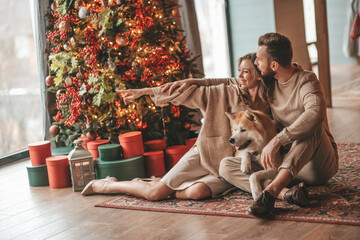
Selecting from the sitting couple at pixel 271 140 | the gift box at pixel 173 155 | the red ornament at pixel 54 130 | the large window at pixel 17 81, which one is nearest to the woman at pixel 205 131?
the sitting couple at pixel 271 140

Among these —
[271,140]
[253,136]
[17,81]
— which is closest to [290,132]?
[271,140]

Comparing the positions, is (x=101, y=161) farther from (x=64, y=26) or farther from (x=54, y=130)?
(x=64, y=26)

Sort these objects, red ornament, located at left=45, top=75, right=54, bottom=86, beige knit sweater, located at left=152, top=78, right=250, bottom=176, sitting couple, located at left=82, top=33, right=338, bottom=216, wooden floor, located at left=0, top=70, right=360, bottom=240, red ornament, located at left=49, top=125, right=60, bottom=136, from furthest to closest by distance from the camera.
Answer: red ornament, located at left=49, top=125, right=60, bottom=136
red ornament, located at left=45, top=75, right=54, bottom=86
beige knit sweater, located at left=152, top=78, right=250, bottom=176
sitting couple, located at left=82, top=33, right=338, bottom=216
wooden floor, located at left=0, top=70, right=360, bottom=240

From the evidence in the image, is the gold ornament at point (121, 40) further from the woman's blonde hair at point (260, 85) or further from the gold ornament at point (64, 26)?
the woman's blonde hair at point (260, 85)

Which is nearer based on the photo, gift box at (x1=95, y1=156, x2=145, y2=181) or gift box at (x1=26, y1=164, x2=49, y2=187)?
gift box at (x1=95, y1=156, x2=145, y2=181)

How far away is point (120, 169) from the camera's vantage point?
10.8ft

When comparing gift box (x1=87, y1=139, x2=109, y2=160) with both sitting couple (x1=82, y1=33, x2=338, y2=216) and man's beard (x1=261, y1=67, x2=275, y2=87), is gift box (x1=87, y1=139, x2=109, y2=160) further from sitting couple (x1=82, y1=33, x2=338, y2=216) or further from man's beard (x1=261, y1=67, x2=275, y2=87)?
man's beard (x1=261, y1=67, x2=275, y2=87)

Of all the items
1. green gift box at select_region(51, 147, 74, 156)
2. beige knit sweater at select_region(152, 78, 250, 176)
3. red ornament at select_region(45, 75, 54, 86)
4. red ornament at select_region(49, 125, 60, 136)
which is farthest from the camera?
red ornament at select_region(49, 125, 60, 136)

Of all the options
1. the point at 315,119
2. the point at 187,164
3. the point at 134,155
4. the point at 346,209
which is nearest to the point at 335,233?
the point at 346,209

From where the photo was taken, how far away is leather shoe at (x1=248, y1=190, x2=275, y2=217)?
7.65 feet

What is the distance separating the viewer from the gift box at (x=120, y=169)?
10.7 ft

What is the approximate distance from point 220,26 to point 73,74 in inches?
135

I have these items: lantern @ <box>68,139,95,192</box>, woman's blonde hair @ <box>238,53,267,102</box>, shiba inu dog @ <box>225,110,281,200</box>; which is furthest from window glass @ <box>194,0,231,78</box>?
shiba inu dog @ <box>225,110,281,200</box>

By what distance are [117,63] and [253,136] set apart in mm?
1309
